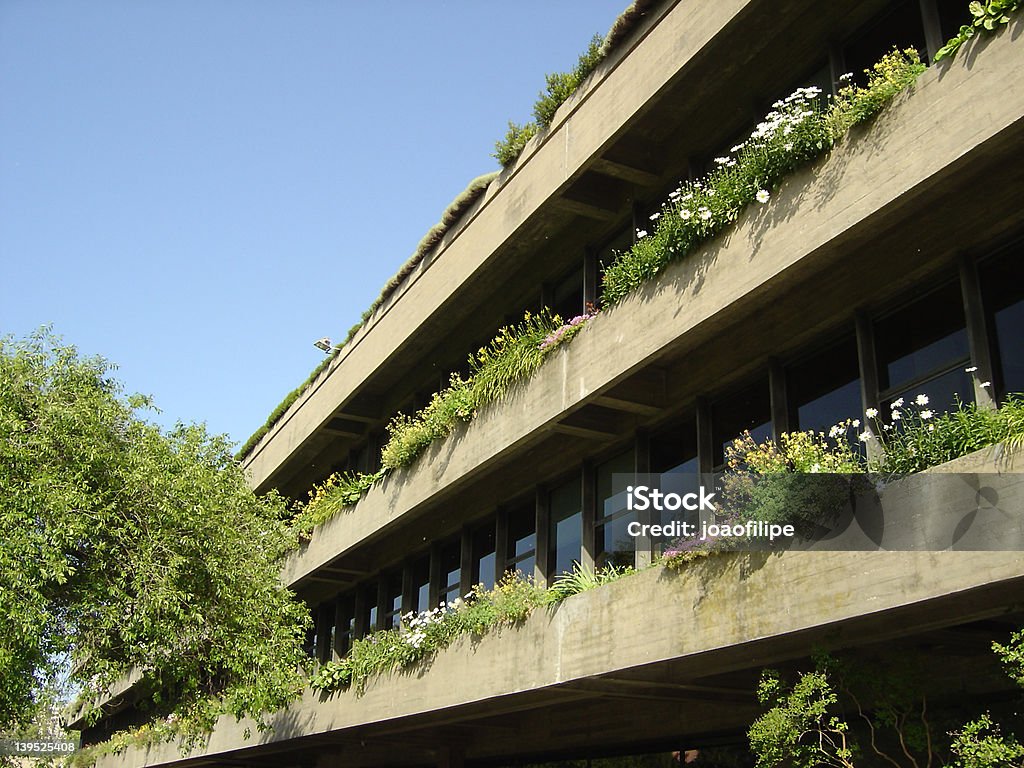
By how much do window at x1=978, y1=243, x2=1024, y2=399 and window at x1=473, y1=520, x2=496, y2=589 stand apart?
10.2 m

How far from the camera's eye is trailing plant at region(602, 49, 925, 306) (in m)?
10.4

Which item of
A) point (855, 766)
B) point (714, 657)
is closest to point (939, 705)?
point (855, 766)

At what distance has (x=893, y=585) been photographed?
28.9 feet

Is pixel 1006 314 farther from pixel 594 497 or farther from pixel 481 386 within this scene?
pixel 481 386

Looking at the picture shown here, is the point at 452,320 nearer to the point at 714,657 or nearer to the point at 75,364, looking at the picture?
the point at 75,364

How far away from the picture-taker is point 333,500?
21.9 m

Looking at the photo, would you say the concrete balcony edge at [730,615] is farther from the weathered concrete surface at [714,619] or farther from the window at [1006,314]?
the window at [1006,314]

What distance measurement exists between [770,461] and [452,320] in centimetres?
1026

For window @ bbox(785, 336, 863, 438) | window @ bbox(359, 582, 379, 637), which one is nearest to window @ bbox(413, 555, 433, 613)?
window @ bbox(359, 582, 379, 637)

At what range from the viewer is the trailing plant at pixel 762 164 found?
10422 millimetres

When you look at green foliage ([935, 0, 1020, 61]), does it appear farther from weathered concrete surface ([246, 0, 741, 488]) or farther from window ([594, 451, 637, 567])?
window ([594, 451, 637, 567])

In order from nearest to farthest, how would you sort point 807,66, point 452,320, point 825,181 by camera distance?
point 825,181 < point 807,66 < point 452,320

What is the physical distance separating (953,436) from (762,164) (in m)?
3.81

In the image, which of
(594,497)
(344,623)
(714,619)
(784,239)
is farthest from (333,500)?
(784,239)
